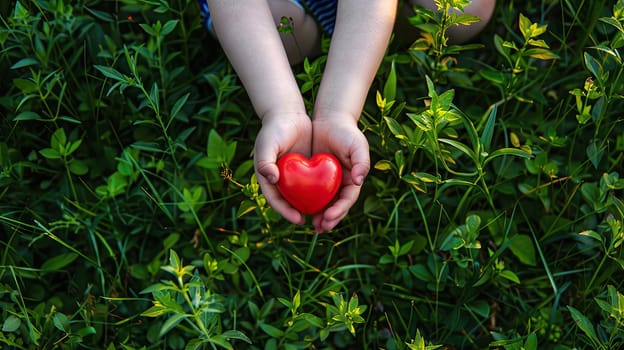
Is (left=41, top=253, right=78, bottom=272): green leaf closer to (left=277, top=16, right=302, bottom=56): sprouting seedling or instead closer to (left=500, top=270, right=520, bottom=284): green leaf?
(left=277, top=16, right=302, bottom=56): sprouting seedling

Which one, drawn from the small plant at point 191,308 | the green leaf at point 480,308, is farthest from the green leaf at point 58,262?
the green leaf at point 480,308

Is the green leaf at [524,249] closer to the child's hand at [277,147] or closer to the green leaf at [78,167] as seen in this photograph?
the child's hand at [277,147]

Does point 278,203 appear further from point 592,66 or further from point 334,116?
point 592,66

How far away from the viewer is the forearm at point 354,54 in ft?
5.19

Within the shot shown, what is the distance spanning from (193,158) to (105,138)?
1.00 ft

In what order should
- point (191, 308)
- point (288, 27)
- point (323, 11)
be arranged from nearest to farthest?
point (191, 308)
point (288, 27)
point (323, 11)

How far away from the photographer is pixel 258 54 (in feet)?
5.28

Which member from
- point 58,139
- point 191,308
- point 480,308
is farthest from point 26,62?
point 480,308

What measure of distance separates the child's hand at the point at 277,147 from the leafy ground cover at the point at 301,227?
0.23ft

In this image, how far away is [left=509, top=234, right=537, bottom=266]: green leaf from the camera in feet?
5.56

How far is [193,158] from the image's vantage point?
180cm

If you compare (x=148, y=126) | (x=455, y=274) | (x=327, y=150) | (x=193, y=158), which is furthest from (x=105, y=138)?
(x=455, y=274)

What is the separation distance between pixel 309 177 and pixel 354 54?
14.2 inches

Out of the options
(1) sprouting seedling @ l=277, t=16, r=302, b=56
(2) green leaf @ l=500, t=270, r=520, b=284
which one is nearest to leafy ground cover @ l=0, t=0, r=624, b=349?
(2) green leaf @ l=500, t=270, r=520, b=284
